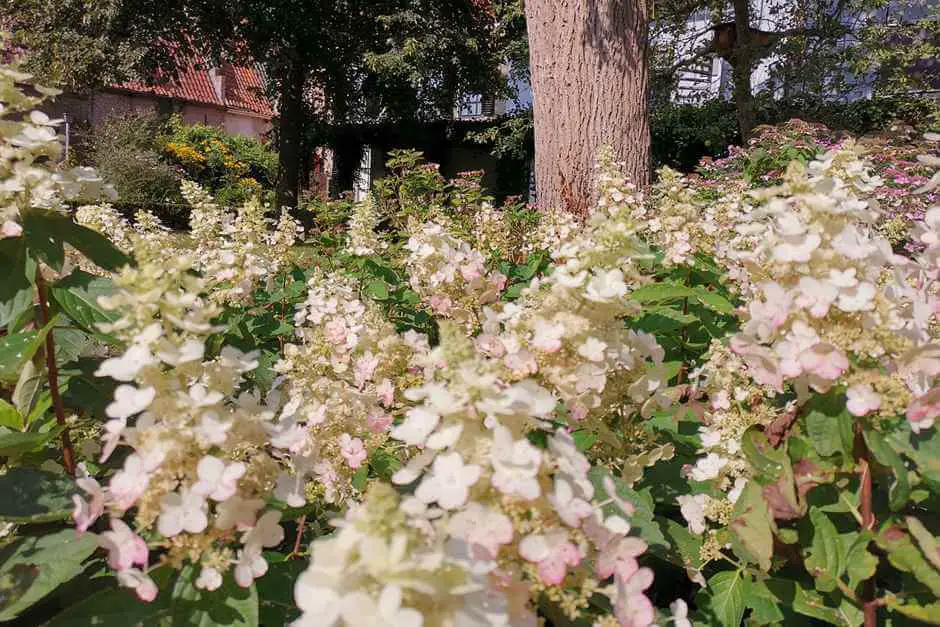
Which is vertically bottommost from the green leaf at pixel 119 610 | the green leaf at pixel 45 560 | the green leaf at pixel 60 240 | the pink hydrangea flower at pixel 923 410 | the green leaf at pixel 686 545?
the green leaf at pixel 686 545

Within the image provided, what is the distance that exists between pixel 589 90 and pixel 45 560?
146 inches

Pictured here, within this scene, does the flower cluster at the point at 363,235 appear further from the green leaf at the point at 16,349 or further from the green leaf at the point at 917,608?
the green leaf at the point at 917,608

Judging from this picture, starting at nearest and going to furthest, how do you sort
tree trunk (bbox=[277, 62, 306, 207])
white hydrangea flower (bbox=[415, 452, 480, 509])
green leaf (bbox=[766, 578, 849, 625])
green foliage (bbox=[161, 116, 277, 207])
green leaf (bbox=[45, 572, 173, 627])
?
white hydrangea flower (bbox=[415, 452, 480, 509]) → green leaf (bbox=[45, 572, 173, 627]) → green leaf (bbox=[766, 578, 849, 625]) → tree trunk (bbox=[277, 62, 306, 207]) → green foliage (bbox=[161, 116, 277, 207])

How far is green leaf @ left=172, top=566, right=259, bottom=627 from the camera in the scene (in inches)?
37.7

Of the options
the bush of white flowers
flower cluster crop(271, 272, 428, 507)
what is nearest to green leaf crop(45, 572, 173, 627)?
the bush of white flowers

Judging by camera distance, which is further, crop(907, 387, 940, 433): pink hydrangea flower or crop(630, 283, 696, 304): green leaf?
crop(630, 283, 696, 304): green leaf

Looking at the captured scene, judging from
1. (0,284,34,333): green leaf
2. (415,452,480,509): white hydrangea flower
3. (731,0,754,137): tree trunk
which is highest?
(731,0,754,137): tree trunk

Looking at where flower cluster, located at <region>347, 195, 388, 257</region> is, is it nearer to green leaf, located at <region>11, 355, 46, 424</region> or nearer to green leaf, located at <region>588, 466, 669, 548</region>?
green leaf, located at <region>11, 355, 46, 424</region>

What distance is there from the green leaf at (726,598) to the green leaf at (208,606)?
2.63 ft

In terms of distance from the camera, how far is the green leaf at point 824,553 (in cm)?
110

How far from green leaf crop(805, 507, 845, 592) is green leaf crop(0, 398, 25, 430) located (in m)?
1.42

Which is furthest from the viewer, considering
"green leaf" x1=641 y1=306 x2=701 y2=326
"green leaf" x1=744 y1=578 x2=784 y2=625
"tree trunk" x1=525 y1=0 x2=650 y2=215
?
"tree trunk" x1=525 y1=0 x2=650 y2=215

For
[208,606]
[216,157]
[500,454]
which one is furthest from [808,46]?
[216,157]

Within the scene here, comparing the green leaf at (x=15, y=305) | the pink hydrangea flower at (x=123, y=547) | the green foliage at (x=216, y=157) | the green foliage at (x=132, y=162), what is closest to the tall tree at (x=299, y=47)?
the green foliage at (x=132, y=162)
